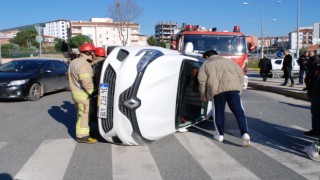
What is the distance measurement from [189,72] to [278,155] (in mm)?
1968

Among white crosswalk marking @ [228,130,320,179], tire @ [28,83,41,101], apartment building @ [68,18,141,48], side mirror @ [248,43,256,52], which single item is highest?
apartment building @ [68,18,141,48]

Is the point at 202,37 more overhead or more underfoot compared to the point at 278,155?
more overhead

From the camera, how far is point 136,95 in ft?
15.0

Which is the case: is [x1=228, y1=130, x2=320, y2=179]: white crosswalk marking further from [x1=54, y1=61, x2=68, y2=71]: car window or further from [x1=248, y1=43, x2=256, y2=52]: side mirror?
[x1=54, y1=61, x2=68, y2=71]: car window

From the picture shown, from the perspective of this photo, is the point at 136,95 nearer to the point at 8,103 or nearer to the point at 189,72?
the point at 189,72

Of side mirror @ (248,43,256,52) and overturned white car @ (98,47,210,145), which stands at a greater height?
side mirror @ (248,43,256,52)

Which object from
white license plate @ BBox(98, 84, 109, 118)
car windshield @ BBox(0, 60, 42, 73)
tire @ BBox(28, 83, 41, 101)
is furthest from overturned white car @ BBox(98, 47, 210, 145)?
car windshield @ BBox(0, 60, 42, 73)

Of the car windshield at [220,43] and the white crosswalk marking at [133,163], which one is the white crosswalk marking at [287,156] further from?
the car windshield at [220,43]

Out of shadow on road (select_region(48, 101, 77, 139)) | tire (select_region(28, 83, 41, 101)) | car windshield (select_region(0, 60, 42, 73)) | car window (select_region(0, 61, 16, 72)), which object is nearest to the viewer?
shadow on road (select_region(48, 101, 77, 139))

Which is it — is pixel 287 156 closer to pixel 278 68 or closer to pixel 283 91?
pixel 283 91

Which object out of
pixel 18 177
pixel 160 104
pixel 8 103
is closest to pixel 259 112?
pixel 160 104

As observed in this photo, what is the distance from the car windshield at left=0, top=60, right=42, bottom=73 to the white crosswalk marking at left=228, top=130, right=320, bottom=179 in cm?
836

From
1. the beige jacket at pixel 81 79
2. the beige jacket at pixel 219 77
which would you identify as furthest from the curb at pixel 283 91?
the beige jacket at pixel 81 79

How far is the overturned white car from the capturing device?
15.1 ft
